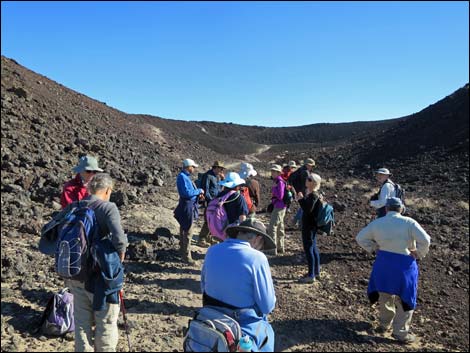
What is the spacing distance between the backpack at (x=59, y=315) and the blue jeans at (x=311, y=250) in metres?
3.38

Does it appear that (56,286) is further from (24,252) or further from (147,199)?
(147,199)

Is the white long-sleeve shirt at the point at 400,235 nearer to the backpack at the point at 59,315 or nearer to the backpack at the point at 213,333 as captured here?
the backpack at the point at 213,333

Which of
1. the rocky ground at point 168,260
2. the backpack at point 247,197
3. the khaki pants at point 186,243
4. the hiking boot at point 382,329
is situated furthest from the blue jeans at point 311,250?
the khaki pants at point 186,243

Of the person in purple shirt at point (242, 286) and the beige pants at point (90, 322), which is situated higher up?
the person in purple shirt at point (242, 286)

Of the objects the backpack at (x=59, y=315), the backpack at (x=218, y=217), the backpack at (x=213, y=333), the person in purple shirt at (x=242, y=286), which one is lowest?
the backpack at (x=59, y=315)

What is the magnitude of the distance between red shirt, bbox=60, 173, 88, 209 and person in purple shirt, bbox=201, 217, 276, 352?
2.30 metres

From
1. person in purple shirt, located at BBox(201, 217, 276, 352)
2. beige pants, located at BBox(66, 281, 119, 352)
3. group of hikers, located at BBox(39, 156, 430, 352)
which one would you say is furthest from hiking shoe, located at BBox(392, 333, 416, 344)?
beige pants, located at BBox(66, 281, 119, 352)

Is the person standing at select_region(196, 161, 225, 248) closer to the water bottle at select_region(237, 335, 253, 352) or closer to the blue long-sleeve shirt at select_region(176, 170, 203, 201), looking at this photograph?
the blue long-sleeve shirt at select_region(176, 170, 203, 201)

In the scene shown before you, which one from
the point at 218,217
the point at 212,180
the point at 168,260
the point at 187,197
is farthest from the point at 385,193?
the point at 168,260

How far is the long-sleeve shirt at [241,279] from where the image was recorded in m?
3.03

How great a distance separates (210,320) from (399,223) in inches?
106

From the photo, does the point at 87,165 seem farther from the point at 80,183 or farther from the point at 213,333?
the point at 213,333

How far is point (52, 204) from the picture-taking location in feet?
31.3

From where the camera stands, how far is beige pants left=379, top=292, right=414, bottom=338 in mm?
4902
